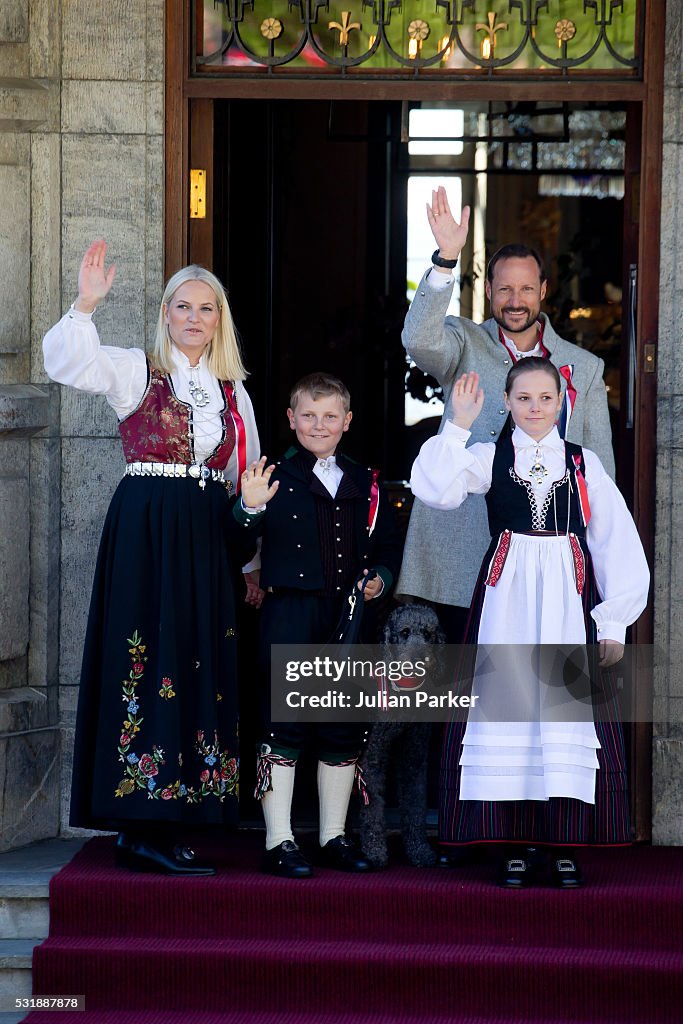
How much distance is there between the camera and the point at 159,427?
15.8 feet

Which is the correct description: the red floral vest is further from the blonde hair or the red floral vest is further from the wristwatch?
the wristwatch

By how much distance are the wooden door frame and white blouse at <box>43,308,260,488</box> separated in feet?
2.24

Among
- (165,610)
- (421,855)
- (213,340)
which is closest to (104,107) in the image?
(213,340)

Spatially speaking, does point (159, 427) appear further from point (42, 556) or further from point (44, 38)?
point (44, 38)

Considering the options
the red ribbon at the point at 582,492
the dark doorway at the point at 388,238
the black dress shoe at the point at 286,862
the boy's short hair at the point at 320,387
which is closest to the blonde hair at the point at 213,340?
the boy's short hair at the point at 320,387

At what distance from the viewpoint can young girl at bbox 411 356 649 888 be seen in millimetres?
4613

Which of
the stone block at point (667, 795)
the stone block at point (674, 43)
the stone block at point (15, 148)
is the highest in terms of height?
the stone block at point (674, 43)

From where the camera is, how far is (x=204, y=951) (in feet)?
14.9

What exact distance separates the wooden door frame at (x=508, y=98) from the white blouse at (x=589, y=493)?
65cm

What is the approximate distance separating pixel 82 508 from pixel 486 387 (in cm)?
149

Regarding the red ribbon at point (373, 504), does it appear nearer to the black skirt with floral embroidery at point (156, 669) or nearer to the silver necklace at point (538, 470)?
the black skirt with floral embroidery at point (156, 669)

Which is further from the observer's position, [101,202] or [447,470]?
[101,202]

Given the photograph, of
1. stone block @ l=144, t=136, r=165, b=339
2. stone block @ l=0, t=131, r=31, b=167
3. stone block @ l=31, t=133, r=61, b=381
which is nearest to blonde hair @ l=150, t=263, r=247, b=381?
stone block @ l=144, t=136, r=165, b=339

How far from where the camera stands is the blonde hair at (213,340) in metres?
4.87
